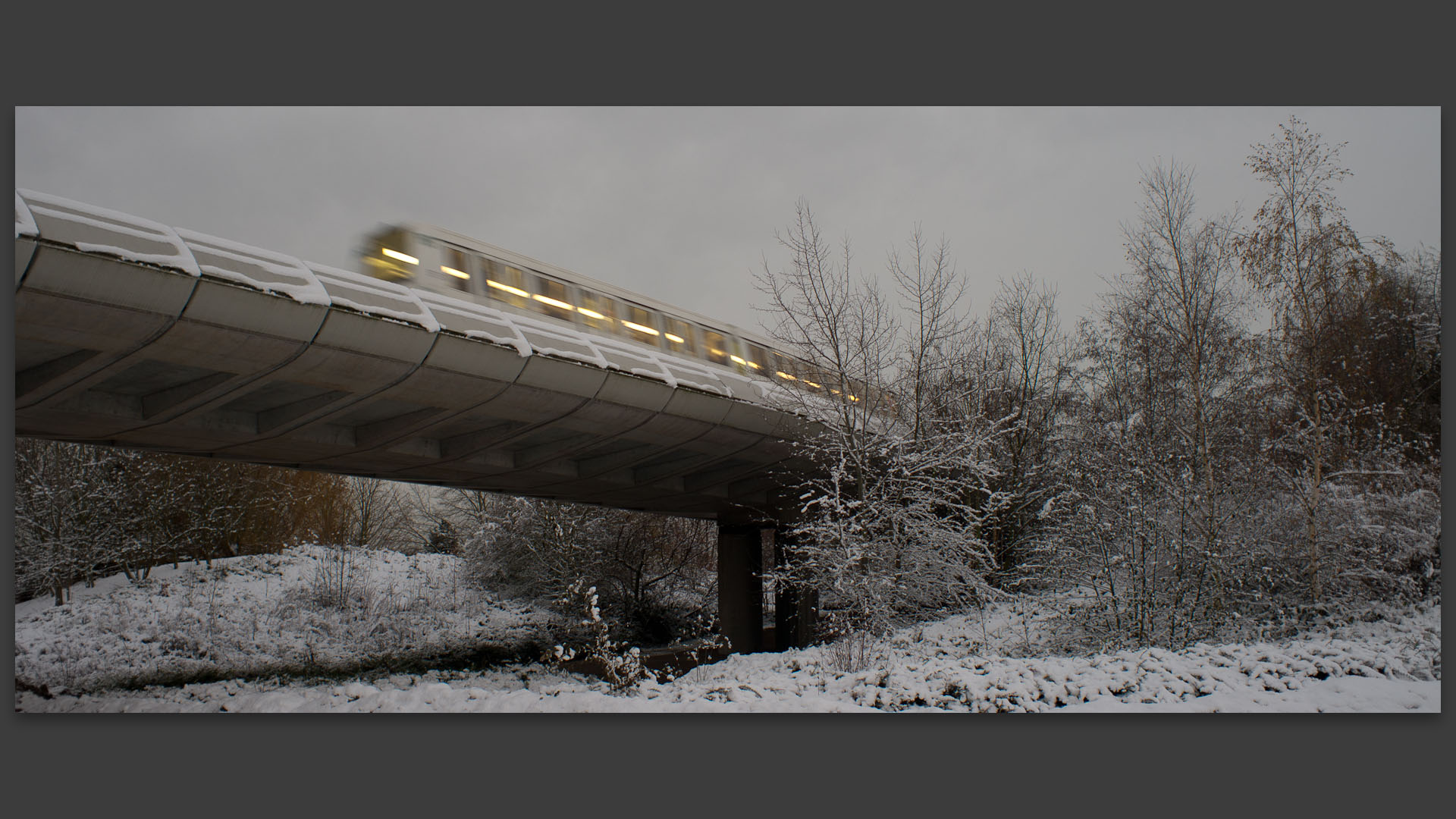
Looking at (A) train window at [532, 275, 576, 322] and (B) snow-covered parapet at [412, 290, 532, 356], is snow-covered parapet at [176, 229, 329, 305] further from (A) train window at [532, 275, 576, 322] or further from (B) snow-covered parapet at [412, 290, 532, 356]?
(A) train window at [532, 275, 576, 322]

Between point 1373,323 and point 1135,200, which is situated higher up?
point 1135,200

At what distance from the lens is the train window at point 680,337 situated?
15.5m

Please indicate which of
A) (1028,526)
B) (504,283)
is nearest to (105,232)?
(504,283)

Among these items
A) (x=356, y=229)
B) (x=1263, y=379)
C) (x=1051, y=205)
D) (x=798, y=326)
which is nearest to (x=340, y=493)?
(x=356, y=229)

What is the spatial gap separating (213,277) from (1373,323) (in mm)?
11275

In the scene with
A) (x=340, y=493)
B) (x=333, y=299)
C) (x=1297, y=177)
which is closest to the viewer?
(x=333, y=299)

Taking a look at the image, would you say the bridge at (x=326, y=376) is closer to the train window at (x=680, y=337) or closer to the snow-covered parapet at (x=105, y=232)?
the snow-covered parapet at (x=105, y=232)

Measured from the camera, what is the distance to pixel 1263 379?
29.8 ft

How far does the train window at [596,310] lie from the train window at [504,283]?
3.64 feet

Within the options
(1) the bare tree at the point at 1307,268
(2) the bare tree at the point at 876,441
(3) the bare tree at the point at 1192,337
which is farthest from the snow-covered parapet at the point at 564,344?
(1) the bare tree at the point at 1307,268

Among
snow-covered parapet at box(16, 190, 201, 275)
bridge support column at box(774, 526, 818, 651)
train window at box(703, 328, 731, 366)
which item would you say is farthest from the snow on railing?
bridge support column at box(774, 526, 818, 651)

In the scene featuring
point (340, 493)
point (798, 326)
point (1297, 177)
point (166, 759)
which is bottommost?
point (166, 759)

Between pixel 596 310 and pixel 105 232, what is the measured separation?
823 cm

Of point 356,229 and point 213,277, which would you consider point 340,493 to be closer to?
point 356,229
